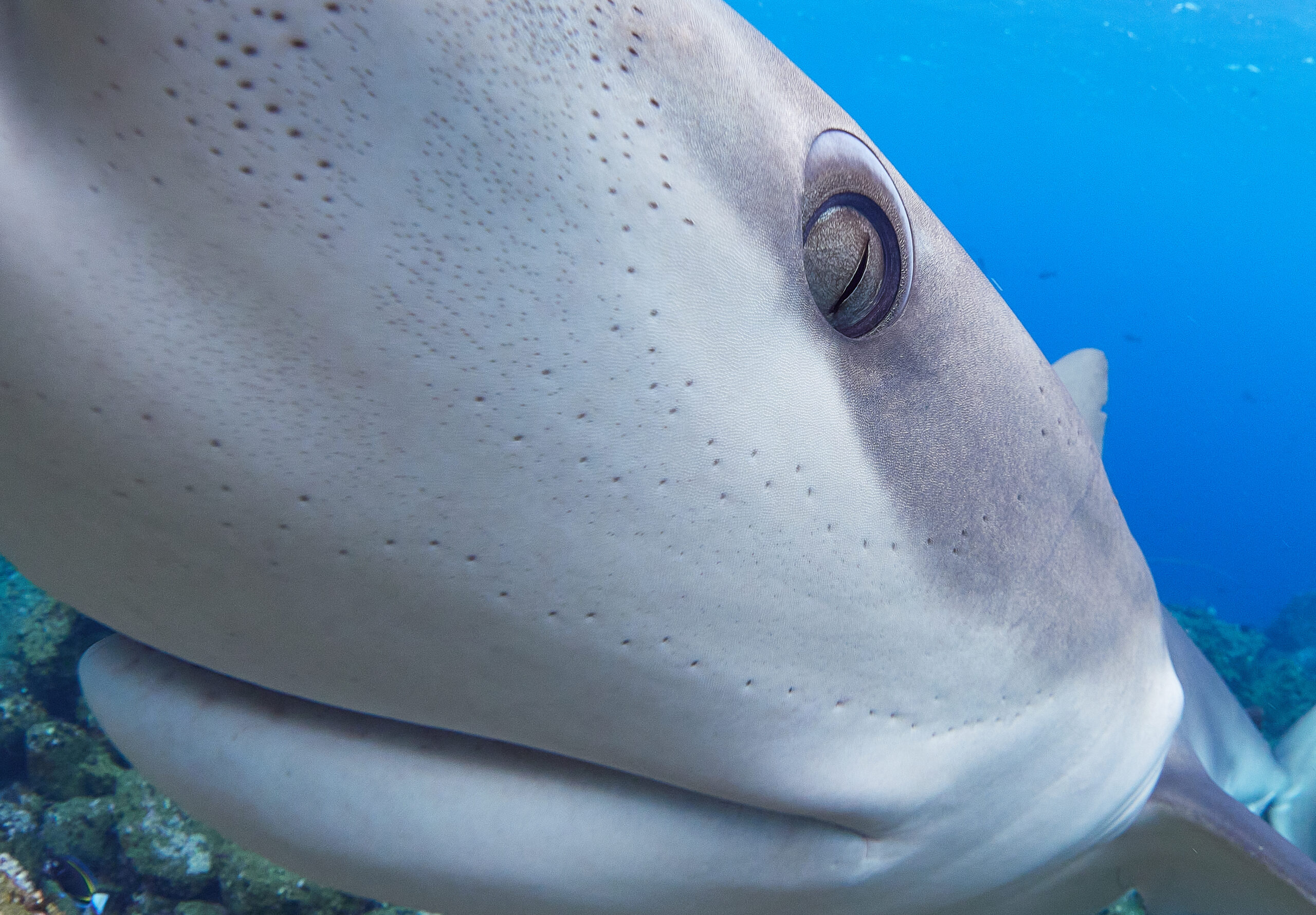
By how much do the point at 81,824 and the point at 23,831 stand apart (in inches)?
15.0

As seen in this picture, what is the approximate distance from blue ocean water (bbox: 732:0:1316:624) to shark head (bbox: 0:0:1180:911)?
48.3 meters

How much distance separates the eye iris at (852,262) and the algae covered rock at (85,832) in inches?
216

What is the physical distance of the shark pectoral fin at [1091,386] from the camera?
296 cm

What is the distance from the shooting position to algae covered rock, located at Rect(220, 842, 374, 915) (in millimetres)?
3637

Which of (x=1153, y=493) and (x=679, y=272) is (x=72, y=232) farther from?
(x=1153, y=493)

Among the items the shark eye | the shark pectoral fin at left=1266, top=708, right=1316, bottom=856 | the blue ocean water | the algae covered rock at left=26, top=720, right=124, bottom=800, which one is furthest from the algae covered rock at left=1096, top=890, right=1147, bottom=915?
the blue ocean water

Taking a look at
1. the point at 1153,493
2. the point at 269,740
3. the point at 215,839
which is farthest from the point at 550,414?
the point at 1153,493

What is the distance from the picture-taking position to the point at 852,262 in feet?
3.00

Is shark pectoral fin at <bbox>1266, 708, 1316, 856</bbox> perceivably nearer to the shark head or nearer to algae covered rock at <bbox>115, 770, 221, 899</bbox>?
the shark head

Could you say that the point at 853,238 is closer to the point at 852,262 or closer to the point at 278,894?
the point at 852,262

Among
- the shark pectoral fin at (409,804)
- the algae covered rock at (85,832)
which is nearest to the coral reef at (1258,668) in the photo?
the shark pectoral fin at (409,804)

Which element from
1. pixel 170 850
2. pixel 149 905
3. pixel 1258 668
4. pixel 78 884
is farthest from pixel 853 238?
pixel 1258 668

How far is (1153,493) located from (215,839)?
106908 mm

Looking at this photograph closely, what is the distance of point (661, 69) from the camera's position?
702mm
